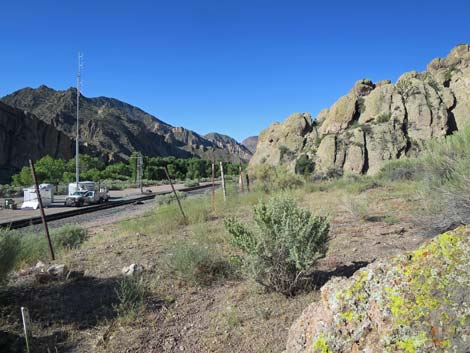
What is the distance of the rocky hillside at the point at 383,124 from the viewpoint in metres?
35.9

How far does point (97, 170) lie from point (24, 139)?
4966 cm

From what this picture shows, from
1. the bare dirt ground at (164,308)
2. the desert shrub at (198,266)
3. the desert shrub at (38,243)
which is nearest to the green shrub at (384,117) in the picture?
the bare dirt ground at (164,308)

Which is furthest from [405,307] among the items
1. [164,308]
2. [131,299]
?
[131,299]

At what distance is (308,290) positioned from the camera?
4715 millimetres

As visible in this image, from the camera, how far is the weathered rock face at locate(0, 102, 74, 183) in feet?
349

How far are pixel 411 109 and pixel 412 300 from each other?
4080 cm

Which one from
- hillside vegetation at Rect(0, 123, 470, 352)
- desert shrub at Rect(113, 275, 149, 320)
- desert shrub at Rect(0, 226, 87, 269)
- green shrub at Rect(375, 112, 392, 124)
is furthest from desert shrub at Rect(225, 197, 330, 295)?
green shrub at Rect(375, 112, 392, 124)

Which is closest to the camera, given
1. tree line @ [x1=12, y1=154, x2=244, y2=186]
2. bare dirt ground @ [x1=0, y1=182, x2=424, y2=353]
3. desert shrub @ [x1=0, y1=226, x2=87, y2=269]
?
bare dirt ground @ [x1=0, y1=182, x2=424, y2=353]

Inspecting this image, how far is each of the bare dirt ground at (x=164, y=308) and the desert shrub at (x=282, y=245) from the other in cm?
24

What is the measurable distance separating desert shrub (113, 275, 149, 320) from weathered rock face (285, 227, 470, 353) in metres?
2.64

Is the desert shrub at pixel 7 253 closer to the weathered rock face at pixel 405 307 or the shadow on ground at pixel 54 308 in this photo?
the shadow on ground at pixel 54 308

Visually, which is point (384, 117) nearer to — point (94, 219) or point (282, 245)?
point (94, 219)

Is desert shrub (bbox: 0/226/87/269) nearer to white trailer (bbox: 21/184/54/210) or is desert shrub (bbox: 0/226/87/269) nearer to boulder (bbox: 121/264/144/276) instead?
boulder (bbox: 121/264/144/276)

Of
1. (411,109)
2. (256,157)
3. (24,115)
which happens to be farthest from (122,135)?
(411,109)
